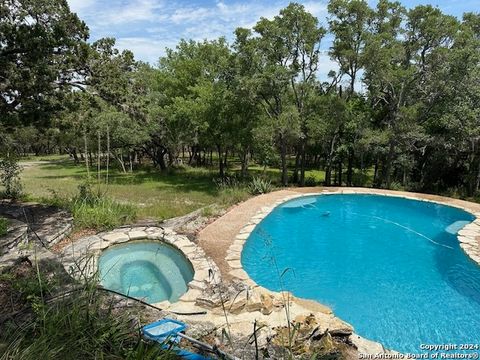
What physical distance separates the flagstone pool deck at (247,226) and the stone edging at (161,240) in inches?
12.8

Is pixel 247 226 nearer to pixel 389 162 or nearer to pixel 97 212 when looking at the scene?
pixel 97 212

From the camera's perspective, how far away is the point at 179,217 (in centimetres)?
994

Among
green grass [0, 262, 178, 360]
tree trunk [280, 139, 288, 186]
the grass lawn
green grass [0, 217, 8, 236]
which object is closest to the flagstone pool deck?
the grass lawn

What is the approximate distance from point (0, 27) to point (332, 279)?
355 inches

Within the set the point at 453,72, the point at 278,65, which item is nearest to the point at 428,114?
the point at 453,72

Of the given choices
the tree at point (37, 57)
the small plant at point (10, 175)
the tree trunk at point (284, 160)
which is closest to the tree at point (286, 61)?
the tree trunk at point (284, 160)

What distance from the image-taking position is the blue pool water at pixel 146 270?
19.9 ft

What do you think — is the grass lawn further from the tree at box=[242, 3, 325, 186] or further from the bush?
the tree at box=[242, 3, 325, 186]

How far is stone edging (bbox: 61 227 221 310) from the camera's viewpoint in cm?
572

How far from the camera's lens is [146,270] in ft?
22.9

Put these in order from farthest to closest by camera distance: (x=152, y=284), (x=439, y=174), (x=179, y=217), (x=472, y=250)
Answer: (x=439, y=174) < (x=179, y=217) < (x=472, y=250) < (x=152, y=284)

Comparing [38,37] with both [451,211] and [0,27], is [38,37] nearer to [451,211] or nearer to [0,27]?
[0,27]

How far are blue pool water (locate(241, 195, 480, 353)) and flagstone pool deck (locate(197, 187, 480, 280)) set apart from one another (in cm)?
28

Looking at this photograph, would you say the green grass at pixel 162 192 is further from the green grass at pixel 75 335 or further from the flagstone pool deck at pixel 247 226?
the green grass at pixel 75 335
